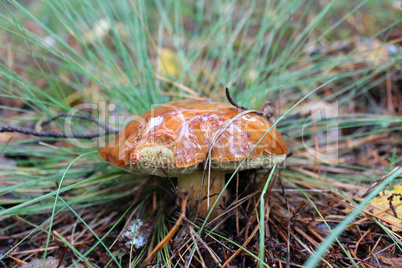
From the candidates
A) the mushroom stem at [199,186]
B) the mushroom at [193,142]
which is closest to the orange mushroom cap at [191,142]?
the mushroom at [193,142]

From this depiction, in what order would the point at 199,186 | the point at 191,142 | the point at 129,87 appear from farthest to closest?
1. the point at 129,87
2. the point at 199,186
3. the point at 191,142

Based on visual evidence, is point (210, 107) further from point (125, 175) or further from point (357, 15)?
point (357, 15)

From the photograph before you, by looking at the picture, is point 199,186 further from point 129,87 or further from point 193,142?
point 129,87

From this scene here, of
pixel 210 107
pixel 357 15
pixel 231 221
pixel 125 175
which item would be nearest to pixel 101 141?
pixel 125 175

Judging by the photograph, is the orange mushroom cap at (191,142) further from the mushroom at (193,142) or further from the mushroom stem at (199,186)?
the mushroom stem at (199,186)

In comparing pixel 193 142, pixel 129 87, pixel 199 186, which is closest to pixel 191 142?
pixel 193 142

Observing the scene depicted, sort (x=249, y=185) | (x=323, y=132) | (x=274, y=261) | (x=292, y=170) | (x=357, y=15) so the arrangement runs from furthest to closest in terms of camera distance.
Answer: (x=357, y=15) < (x=323, y=132) < (x=292, y=170) < (x=249, y=185) < (x=274, y=261)

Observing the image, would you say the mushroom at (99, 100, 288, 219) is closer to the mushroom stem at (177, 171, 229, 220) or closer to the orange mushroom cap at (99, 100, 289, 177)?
the orange mushroom cap at (99, 100, 289, 177)

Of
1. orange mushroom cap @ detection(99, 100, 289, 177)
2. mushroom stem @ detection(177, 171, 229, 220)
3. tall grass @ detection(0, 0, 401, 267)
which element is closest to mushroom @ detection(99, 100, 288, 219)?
orange mushroom cap @ detection(99, 100, 289, 177)
